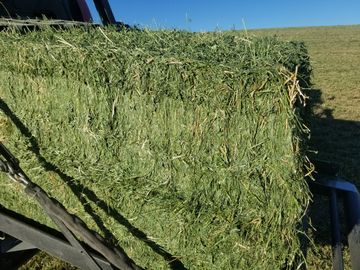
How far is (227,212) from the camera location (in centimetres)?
217

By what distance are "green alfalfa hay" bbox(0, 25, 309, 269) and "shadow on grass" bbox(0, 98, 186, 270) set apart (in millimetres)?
18

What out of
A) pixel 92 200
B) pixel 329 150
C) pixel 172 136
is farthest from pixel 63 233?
pixel 329 150

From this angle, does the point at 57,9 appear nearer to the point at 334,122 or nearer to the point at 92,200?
the point at 92,200

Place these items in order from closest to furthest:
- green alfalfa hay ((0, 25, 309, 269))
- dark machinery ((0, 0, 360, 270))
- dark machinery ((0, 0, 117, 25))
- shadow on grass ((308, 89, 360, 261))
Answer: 1. green alfalfa hay ((0, 25, 309, 269))
2. dark machinery ((0, 0, 360, 270))
3. dark machinery ((0, 0, 117, 25))
4. shadow on grass ((308, 89, 360, 261))

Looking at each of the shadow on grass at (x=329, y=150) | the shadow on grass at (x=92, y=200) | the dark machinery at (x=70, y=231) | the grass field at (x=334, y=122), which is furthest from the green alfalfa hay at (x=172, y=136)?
the shadow on grass at (x=329, y=150)

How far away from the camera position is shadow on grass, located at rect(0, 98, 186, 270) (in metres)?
2.48

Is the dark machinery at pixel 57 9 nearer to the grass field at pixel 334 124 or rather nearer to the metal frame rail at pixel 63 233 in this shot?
the grass field at pixel 334 124

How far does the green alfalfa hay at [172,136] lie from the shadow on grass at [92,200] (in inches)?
0.7

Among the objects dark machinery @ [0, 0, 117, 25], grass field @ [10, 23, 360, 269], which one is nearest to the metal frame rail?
grass field @ [10, 23, 360, 269]

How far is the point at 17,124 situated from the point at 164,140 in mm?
1064

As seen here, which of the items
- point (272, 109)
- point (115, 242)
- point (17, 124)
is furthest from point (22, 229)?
point (272, 109)

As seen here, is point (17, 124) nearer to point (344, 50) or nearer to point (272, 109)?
point (272, 109)

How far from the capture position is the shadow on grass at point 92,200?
248cm

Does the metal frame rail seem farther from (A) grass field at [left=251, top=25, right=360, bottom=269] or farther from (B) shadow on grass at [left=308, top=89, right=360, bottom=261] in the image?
(B) shadow on grass at [left=308, top=89, right=360, bottom=261]
